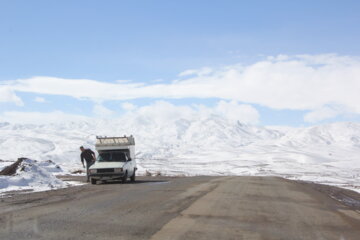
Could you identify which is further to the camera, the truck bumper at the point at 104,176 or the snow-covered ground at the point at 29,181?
the truck bumper at the point at 104,176

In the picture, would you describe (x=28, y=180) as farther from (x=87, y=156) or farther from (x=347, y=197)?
(x=347, y=197)

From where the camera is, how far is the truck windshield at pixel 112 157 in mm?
Answer: 27422

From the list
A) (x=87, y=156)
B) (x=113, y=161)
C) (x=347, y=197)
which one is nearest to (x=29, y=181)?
(x=87, y=156)

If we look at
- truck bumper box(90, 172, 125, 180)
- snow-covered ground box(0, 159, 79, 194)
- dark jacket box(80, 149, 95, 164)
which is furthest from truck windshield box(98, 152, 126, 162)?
snow-covered ground box(0, 159, 79, 194)

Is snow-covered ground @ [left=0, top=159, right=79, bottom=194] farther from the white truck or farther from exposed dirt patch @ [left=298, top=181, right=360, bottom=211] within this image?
exposed dirt patch @ [left=298, top=181, right=360, bottom=211]

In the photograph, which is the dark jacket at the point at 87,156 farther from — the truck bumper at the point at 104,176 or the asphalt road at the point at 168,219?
the asphalt road at the point at 168,219

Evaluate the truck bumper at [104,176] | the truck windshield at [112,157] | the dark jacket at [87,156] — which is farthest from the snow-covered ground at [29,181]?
the truck windshield at [112,157]

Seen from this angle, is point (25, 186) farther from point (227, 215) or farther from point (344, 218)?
point (344, 218)

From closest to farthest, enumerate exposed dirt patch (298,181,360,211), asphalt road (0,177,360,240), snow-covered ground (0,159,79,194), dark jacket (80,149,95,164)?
asphalt road (0,177,360,240) < exposed dirt patch (298,181,360,211) < snow-covered ground (0,159,79,194) < dark jacket (80,149,95,164)

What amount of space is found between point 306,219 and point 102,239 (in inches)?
230

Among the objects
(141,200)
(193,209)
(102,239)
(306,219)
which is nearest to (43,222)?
(102,239)

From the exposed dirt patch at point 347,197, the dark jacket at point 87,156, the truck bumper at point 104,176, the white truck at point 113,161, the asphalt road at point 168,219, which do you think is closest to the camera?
the asphalt road at point 168,219

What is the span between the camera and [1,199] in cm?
1521

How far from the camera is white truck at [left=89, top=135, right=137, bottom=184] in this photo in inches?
1004
